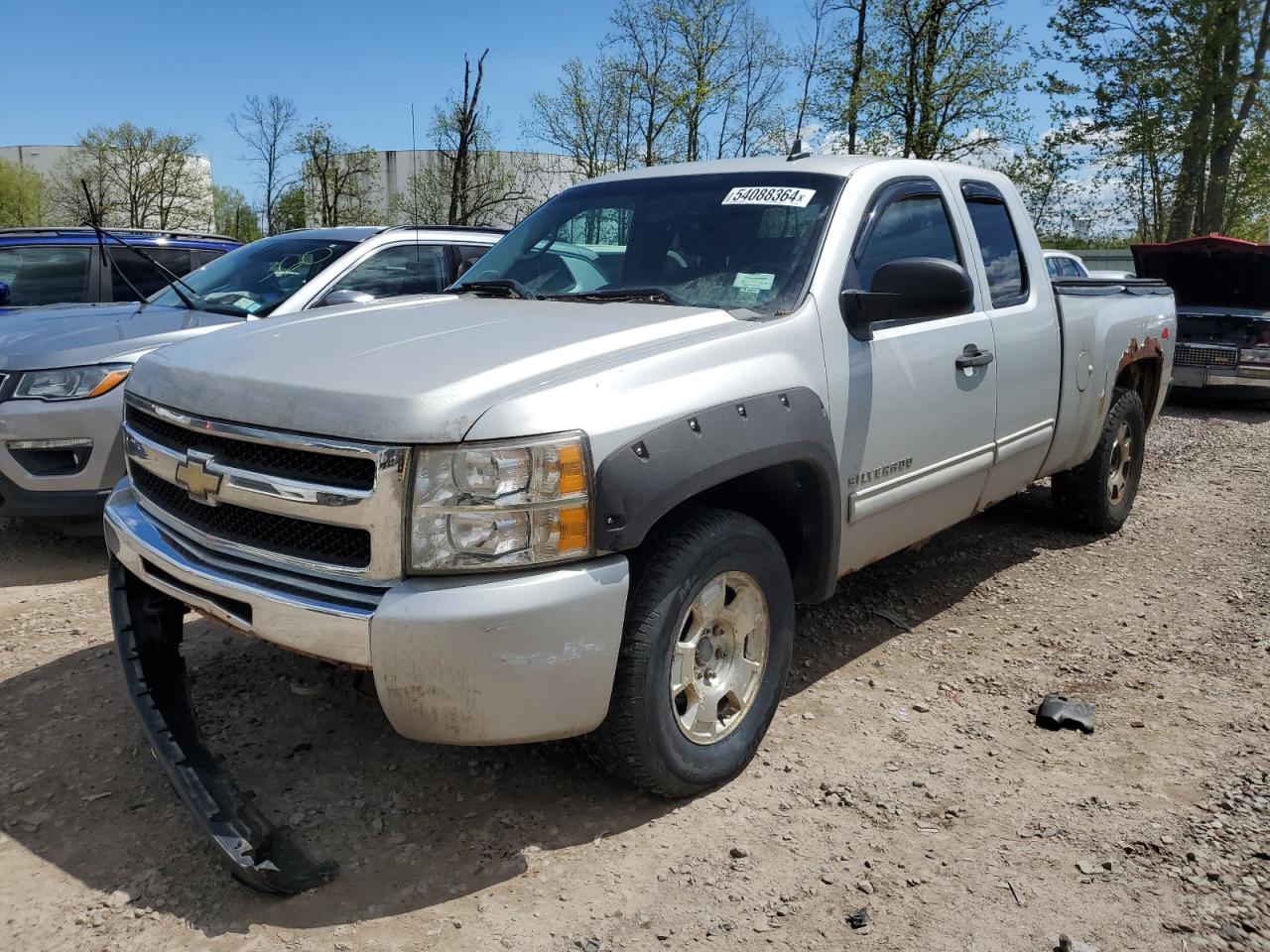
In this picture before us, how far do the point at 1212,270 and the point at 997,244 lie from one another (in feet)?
26.2

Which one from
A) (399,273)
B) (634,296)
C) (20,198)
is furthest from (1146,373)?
(20,198)

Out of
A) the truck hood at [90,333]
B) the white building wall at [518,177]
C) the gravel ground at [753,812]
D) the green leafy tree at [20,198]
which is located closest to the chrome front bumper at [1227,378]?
the gravel ground at [753,812]

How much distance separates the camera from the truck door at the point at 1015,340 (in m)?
4.18

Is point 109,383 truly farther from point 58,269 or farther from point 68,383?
point 58,269

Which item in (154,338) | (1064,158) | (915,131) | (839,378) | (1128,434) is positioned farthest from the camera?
(1064,158)

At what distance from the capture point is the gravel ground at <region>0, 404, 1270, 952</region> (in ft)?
7.89

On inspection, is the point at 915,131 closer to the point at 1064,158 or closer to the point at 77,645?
the point at 1064,158

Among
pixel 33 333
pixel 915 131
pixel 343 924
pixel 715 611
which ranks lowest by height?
pixel 343 924

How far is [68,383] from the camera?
4.86 metres

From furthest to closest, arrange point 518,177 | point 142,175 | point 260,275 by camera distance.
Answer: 1. point 142,175
2. point 518,177
3. point 260,275

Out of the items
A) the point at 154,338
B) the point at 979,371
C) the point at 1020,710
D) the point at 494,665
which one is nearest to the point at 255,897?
the point at 494,665

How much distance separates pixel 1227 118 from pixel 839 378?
883 inches

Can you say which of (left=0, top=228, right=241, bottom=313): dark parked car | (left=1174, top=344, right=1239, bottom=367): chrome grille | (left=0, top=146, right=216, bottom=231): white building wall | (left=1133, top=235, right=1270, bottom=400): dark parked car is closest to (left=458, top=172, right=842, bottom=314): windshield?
(left=0, top=228, right=241, bottom=313): dark parked car

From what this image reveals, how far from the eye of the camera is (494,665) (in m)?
2.31
